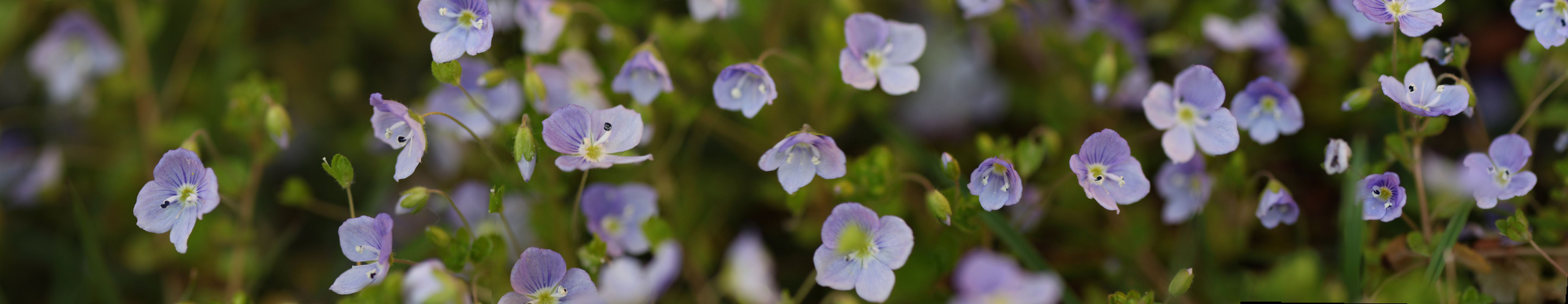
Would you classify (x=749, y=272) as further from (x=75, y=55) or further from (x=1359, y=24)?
(x=75, y=55)

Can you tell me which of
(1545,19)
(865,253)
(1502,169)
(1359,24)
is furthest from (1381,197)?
(865,253)

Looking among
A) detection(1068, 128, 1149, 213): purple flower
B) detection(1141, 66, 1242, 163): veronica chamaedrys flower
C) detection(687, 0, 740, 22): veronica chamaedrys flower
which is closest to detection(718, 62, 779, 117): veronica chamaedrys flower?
detection(687, 0, 740, 22): veronica chamaedrys flower

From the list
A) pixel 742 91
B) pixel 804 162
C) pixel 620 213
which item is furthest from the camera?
pixel 620 213

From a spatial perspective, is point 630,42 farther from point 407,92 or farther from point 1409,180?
point 1409,180

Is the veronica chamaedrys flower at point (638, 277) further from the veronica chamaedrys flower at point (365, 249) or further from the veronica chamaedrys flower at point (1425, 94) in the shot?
the veronica chamaedrys flower at point (1425, 94)

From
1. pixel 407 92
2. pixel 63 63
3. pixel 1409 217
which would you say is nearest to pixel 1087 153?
pixel 1409 217

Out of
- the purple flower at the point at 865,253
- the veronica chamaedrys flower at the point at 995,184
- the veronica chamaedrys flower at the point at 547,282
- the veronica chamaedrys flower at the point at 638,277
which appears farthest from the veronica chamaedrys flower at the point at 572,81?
the veronica chamaedrys flower at the point at 995,184
